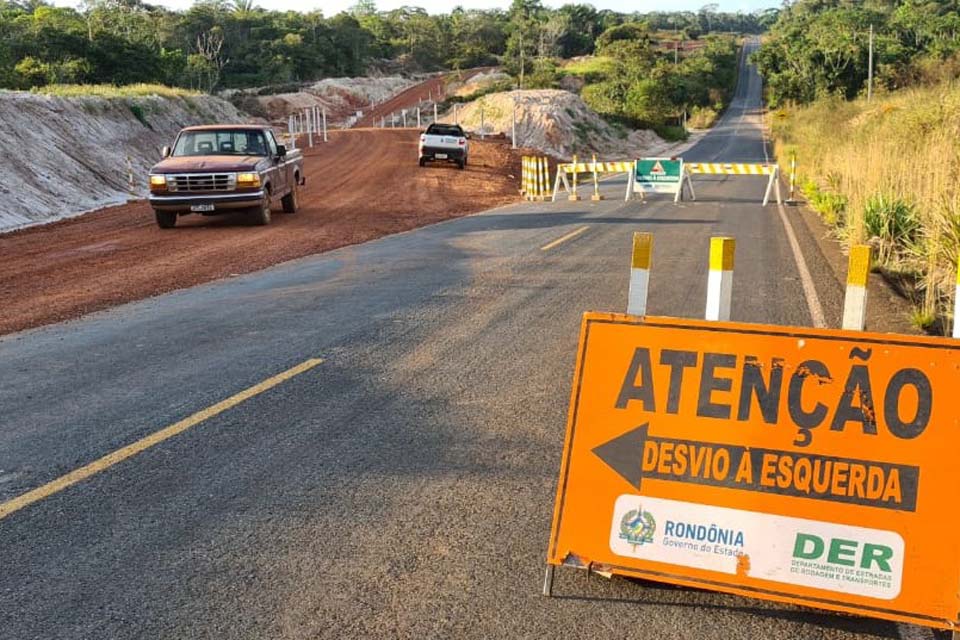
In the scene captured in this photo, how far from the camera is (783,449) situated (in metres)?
3.69

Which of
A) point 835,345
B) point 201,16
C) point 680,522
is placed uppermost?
point 201,16

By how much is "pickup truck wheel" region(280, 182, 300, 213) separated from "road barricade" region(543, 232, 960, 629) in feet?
59.1

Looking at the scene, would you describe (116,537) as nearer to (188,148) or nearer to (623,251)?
(623,251)

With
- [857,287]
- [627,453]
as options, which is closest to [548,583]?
[627,453]

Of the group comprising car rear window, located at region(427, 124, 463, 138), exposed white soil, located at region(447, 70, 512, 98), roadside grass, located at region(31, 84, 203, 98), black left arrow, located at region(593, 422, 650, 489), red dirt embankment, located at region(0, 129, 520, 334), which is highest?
exposed white soil, located at region(447, 70, 512, 98)

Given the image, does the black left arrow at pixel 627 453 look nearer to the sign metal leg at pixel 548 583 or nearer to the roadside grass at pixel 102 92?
the sign metal leg at pixel 548 583

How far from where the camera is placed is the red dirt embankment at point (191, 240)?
11922 mm

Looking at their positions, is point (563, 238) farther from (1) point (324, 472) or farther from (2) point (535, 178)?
(1) point (324, 472)

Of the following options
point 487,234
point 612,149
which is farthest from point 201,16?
point 487,234

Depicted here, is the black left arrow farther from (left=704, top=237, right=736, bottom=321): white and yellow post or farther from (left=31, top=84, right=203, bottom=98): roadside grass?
(left=31, top=84, right=203, bottom=98): roadside grass

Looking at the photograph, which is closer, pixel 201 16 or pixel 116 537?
pixel 116 537

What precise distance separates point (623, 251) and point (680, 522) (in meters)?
10.6

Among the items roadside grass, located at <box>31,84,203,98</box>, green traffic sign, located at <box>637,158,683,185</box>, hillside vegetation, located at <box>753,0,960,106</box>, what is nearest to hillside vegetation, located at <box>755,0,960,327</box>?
green traffic sign, located at <box>637,158,683,185</box>

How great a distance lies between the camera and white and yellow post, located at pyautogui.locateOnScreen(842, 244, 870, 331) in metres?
3.95
